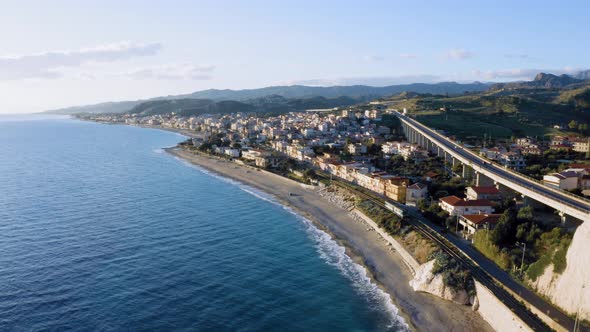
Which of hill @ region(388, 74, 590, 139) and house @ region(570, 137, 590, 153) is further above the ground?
house @ region(570, 137, 590, 153)

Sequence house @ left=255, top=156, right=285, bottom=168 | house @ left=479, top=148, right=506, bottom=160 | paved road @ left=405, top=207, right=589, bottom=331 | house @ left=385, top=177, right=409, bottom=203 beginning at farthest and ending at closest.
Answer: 1. house @ left=255, top=156, right=285, bottom=168
2. house @ left=479, top=148, right=506, bottom=160
3. house @ left=385, top=177, right=409, bottom=203
4. paved road @ left=405, top=207, right=589, bottom=331

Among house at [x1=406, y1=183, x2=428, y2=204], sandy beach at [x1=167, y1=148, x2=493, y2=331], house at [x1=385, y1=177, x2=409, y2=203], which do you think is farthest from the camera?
house at [x1=385, y1=177, x2=409, y2=203]

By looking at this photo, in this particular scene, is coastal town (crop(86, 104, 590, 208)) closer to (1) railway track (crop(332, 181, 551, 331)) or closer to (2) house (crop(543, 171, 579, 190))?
(2) house (crop(543, 171, 579, 190))

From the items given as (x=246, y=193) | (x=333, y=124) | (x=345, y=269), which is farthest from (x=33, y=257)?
(x=333, y=124)

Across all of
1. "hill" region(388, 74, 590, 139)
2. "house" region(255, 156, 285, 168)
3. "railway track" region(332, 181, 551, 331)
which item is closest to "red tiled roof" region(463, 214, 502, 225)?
"railway track" region(332, 181, 551, 331)

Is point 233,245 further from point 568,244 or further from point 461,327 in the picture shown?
point 568,244
